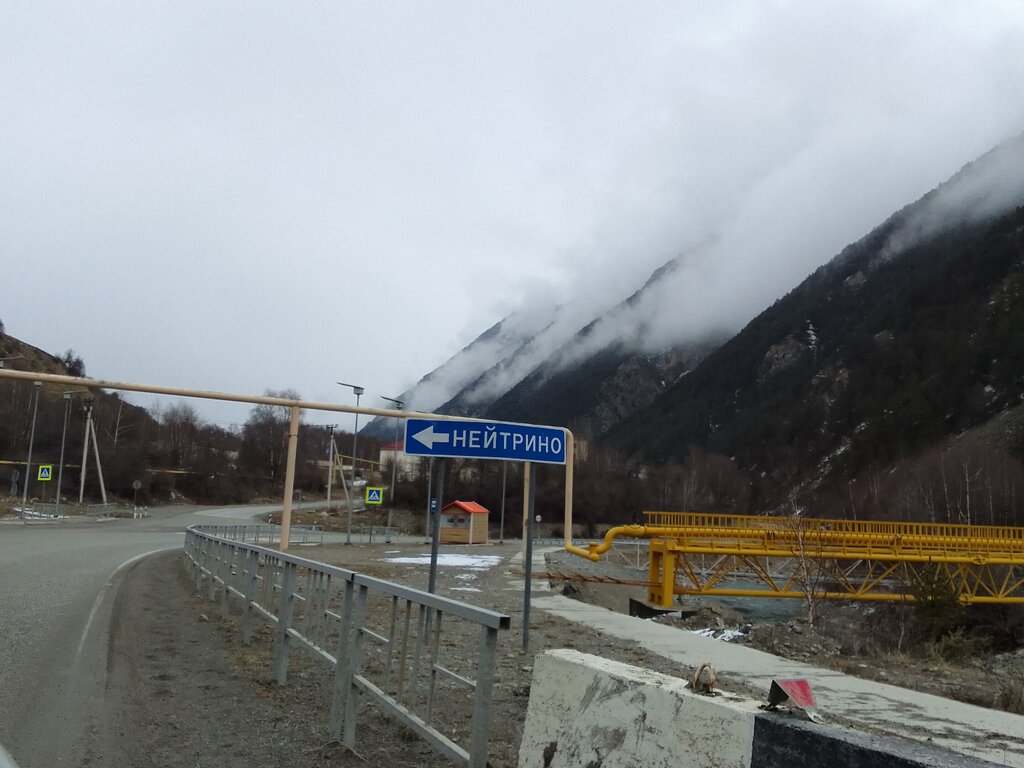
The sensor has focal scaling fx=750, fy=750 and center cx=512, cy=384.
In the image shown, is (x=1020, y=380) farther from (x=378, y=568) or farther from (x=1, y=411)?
(x=1, y=411)

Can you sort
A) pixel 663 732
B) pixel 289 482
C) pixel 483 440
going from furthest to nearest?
pixel 289 482, pixel 483 440, pixel 663 732

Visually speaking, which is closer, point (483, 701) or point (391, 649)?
point (483, 701)

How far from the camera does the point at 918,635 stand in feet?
65.7

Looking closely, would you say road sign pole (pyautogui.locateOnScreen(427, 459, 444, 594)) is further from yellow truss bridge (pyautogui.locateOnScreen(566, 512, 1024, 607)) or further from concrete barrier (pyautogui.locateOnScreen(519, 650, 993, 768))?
yellow truss bridge (pyautogui.locateOnScreen(566, 512, 1024, 607))

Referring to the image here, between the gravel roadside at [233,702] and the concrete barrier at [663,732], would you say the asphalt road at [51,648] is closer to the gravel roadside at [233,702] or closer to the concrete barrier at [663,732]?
the gravel roadside at [233,702]

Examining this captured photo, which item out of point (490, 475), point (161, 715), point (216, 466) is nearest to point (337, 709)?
point (161, 715)

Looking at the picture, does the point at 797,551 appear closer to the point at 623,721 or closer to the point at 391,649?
the point at 391,649

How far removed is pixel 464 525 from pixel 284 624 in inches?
1575

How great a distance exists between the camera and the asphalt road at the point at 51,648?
205 inches

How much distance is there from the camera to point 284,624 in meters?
6.86

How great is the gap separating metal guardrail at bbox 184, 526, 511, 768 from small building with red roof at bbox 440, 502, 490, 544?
38.4m

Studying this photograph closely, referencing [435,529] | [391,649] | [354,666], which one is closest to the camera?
[391,649]

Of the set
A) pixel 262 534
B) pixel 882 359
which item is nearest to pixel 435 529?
pixel 262 534

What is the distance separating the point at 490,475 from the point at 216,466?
33435 mm
